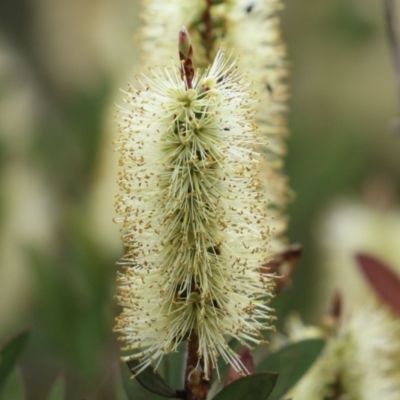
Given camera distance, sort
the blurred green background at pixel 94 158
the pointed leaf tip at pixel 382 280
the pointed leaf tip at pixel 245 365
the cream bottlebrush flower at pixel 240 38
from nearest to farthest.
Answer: the pointed leaf tip at pixel 245 365, the cream bottlebrush flower at pixel 240 38, the pointed leaf tip at pixel 382 280, the blurred green background at pixel 94 158

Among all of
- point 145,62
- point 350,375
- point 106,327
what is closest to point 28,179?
point 106,327

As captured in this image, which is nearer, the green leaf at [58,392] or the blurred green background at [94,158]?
the green leaf at [58,392]

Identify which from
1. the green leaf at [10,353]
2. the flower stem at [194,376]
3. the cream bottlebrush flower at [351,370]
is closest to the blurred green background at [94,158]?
the cream bottlebrush flower at [351,370]

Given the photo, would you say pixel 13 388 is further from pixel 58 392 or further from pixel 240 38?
pixel 240 38

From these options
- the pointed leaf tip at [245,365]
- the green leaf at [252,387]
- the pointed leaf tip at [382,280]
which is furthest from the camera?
the pointed leaf tip at [382,280]

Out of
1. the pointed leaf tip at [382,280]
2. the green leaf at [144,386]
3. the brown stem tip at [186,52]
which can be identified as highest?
the brown stem tip at [186,52]

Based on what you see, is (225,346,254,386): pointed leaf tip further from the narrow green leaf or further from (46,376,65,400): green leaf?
(46,376,65,400): green leaf

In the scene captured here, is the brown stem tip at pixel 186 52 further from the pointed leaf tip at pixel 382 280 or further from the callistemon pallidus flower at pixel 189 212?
the pointed leaf tip at pixel 382 280
